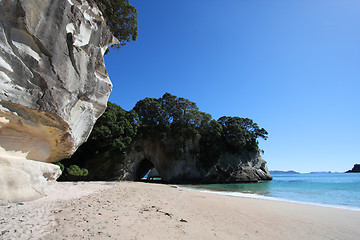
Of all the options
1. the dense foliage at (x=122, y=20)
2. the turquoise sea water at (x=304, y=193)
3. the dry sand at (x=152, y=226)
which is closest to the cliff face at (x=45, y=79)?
the dry sand at (x=152, y=226)

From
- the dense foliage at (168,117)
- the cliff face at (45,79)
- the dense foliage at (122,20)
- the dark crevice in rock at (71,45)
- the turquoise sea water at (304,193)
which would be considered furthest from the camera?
the dense foliage at (168,117)

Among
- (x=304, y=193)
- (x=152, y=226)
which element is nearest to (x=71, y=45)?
(x=152, y=226)

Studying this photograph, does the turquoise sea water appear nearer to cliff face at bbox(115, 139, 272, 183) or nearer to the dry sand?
the dry sand

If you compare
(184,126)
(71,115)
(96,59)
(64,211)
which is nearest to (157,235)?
(64,211)

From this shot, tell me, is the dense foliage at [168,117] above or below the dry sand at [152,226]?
above

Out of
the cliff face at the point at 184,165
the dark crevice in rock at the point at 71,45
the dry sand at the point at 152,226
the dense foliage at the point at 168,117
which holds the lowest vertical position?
the dry sand at the point at 152,226

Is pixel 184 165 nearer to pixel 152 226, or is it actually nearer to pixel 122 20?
pixel 122 20

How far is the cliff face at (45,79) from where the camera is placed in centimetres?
523

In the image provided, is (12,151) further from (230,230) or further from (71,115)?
(230,230)

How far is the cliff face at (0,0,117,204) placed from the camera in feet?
17.2

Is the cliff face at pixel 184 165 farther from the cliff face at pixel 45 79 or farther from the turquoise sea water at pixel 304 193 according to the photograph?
the cliff face at pixel 45 79

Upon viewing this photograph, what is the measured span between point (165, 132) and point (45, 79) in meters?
22.4

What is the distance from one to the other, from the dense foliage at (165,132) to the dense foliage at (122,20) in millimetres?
10447

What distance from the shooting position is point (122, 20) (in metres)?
13.4
